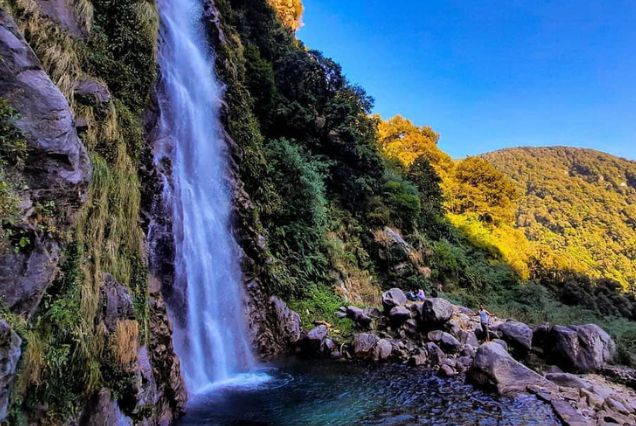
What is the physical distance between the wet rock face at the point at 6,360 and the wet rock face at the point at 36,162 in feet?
1.41

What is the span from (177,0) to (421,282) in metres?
15.3

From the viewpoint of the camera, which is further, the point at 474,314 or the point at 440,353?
the point at 474,314

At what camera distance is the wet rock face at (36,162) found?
3.78 meters

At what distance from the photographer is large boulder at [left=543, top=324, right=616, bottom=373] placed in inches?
451

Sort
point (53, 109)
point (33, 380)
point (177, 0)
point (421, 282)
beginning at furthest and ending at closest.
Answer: point (421, 282)
point (177, 0)
point (53, 109)
point (33, 380)

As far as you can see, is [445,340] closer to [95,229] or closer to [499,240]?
[95,229]

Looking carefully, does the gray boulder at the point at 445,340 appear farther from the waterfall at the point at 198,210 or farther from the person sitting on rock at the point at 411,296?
the waterfall at the point at 198,210

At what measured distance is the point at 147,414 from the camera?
18.4 feet

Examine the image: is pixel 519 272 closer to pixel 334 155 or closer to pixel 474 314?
pixel 474 314

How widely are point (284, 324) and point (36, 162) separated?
8991mm

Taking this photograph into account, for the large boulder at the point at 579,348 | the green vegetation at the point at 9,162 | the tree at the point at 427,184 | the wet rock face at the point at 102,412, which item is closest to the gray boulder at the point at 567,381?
the large boulder at the point at 579,348

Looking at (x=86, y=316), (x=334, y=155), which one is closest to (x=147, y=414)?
(x=86, y=316)

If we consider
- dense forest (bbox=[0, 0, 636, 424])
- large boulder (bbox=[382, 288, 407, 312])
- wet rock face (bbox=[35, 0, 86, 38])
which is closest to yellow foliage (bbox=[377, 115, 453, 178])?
dense forest (bbox=[0, 0, 636, 424])

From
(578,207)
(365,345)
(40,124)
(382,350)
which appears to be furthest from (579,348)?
(578,207)
